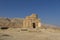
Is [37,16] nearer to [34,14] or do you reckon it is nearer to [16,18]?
[34,14]

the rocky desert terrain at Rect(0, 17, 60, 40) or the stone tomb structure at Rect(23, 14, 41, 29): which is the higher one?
the stone tomb structure at Rect(23, 14, 41, 29)

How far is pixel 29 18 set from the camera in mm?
39562

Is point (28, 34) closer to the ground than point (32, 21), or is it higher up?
closer to the ground

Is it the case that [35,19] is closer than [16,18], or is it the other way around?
[35,19]

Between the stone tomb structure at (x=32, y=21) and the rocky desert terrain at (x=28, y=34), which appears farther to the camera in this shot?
the stone tomb structure at (x=32, y=21)

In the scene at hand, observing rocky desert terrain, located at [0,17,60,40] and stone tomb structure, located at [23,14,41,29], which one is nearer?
rocky desert terrain, located at [0,17,60,40]

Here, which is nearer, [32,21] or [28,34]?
[28,34]

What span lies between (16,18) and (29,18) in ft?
188

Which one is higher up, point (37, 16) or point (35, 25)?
point (37, 16)

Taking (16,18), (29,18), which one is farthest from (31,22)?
(16,18)

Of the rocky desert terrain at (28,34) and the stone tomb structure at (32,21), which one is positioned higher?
the stone tomb structure at (32,21)

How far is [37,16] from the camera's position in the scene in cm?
4025

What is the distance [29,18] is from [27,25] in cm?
230

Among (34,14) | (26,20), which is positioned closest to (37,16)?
(34,14)
